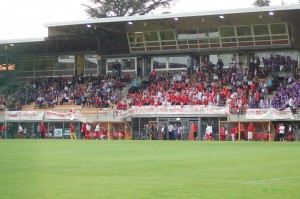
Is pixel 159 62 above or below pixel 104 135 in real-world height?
above

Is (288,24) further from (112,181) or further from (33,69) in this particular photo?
(112,181)

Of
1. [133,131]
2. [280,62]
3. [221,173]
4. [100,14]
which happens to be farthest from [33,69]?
[221,173]

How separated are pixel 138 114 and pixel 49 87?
14.5 metres

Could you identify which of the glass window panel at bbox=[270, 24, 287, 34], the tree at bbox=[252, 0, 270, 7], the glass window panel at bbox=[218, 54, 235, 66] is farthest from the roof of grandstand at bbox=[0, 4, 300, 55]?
the tree at bbox=[252, 0, 270, 7]

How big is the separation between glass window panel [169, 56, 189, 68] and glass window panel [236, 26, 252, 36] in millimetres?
6271

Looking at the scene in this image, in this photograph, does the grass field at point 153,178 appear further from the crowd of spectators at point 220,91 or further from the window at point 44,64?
the window at point 44,64

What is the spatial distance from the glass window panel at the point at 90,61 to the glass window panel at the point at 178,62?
819cm

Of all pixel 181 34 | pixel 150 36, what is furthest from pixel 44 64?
pixel 181 34

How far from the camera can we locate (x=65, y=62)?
69.5m

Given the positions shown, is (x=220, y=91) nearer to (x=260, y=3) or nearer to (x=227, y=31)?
(x=227, y=31)

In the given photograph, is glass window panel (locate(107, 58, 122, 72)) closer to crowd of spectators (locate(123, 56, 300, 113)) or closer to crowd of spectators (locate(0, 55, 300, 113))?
crowd of spectators (locate(0, 55, 300, 113))

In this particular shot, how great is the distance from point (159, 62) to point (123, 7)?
15379 mm

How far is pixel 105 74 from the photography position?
66.1m

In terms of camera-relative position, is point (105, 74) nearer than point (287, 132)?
No
